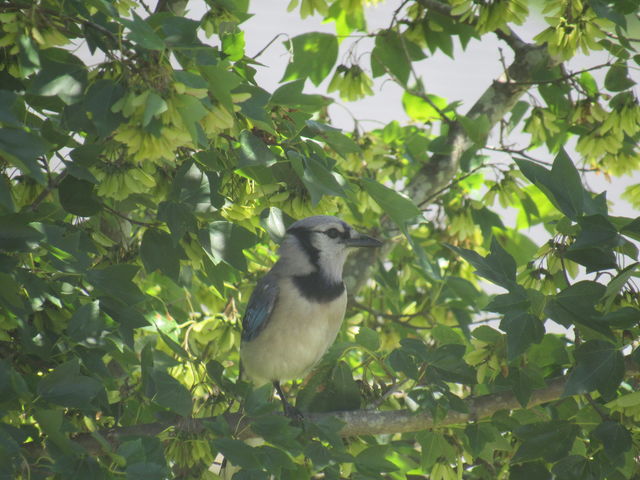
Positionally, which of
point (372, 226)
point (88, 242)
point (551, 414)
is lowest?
point (372, 226)

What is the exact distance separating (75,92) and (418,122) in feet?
7.14

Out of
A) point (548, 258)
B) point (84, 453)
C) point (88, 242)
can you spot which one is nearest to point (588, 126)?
point (548, 258)

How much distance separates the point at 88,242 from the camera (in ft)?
5.54

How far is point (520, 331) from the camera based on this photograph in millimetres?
1478

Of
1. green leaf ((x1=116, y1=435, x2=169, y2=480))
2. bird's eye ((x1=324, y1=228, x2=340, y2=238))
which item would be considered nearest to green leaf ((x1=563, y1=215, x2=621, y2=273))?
green leaf ((x1=116, y1=435, x2=169, y2=480))

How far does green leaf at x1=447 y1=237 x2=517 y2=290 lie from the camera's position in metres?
1.50

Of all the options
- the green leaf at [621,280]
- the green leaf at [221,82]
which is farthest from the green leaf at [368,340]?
the green leaf at [221,82]

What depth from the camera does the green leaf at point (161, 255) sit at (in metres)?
1.75

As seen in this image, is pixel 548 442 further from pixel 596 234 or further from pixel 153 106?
pixel 153 106

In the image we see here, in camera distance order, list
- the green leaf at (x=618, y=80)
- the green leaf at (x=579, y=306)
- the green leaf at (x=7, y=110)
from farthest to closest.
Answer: the green leaf at (x=618, y=80) < the green leaf at (x=579, y=306) < the green leaf at (x=7, y=110)

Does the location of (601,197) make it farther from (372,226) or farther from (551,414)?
(372,226)

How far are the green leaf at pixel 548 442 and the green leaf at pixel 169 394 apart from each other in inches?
26.1

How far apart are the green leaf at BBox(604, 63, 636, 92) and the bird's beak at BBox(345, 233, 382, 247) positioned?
2.48 feet

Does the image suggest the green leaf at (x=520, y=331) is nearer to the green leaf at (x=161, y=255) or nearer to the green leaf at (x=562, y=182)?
the green leaf at (x=562, y=182)
